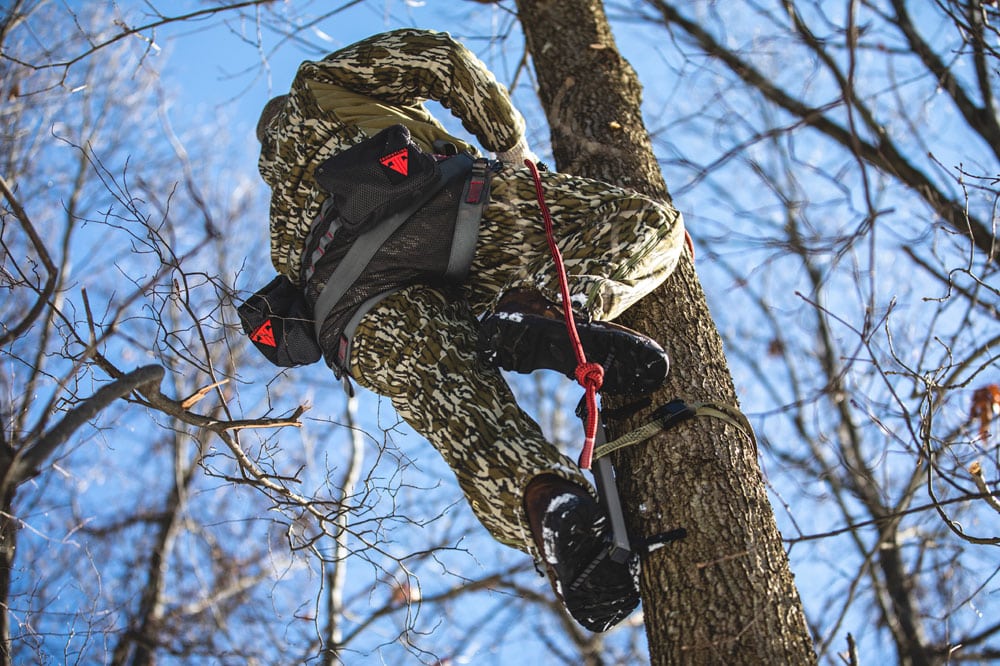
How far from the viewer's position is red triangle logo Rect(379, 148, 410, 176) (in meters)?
2.59

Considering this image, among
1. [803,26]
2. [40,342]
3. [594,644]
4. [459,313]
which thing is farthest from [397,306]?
[594,644]

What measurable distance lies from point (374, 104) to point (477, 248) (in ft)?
1.98

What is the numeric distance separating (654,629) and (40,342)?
3965mm

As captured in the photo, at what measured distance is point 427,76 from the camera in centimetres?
297

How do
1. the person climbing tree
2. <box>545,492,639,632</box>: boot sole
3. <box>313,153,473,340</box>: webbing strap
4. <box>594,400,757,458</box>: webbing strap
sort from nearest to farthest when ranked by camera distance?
<box>545,492,639,632</box>: boot sole < the person climbing tree < <box>594,400,757,458</box>: webbing strap < <box>313,153,473,340</box>: webbing strap

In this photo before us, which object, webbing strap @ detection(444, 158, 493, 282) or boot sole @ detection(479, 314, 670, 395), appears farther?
webbing strap @ detection(444, 158, 493, 282)

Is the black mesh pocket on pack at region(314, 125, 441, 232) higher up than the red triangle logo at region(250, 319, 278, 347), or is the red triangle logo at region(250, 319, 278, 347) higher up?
the black mesh pocket on pack at region(314, 125, 441, 232)

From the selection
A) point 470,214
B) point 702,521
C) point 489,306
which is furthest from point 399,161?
point 702,521

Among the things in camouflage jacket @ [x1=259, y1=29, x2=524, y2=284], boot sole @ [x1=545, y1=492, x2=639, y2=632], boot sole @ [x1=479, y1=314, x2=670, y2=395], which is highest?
camouflage jacket @ [x1=259, y1=29, x2=524, y2=284]

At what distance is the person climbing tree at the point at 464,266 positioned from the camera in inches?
93.5

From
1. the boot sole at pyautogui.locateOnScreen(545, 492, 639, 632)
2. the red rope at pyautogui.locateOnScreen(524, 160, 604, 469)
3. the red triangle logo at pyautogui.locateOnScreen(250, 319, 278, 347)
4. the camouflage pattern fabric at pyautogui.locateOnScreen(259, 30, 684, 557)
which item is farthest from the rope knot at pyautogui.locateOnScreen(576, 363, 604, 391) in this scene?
the red triangle logo at pyautogui.locateOnScreen(250, 319, 278, 347)

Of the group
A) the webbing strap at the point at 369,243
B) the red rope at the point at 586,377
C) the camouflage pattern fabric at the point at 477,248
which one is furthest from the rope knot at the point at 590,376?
the webbing strap at the point at 369,243

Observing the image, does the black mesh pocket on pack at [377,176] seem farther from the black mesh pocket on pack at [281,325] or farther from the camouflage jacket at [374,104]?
the black mesh pocket on pack at [281,325]

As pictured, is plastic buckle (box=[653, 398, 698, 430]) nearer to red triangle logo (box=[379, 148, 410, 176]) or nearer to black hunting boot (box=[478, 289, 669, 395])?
black hunting boot (box=[478, 289, 669, 395])
